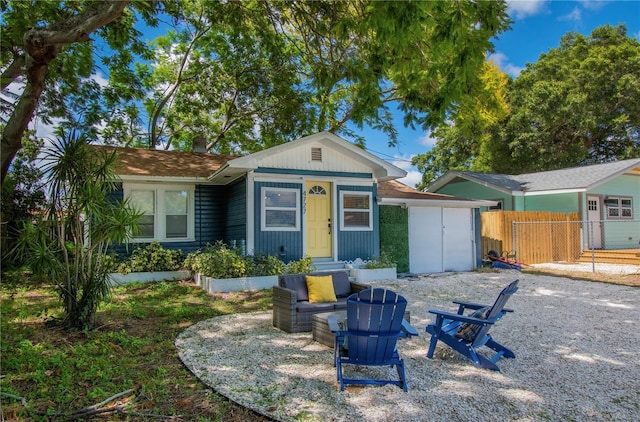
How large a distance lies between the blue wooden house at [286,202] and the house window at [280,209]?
3 centimetres

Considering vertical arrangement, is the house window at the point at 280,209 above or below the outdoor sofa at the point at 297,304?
above

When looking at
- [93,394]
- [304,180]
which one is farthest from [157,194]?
[93,394]

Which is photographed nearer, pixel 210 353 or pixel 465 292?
pixel 210 353

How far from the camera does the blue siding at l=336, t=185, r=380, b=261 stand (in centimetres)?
1196

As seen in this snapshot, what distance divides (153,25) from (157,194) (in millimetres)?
5265

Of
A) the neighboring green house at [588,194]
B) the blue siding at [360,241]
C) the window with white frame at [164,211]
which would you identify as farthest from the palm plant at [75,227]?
the neighboring green house at [588,194]

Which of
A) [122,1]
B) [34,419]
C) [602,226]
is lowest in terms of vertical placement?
[34,419]

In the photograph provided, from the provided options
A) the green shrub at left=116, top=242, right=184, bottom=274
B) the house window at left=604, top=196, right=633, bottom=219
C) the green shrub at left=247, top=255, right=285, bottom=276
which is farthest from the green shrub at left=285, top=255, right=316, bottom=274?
the house window at left=604, top=196, right=633, bottom=219

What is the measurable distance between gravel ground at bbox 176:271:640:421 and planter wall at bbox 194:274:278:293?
2594 mm

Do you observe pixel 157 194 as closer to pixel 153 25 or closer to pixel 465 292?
pixel 153 25

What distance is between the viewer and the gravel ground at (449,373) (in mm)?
3508

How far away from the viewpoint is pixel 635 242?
60.2 feet

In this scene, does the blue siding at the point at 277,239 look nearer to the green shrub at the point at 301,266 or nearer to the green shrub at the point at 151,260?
the green shrub at the point at 301,266

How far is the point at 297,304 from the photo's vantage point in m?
6.06
